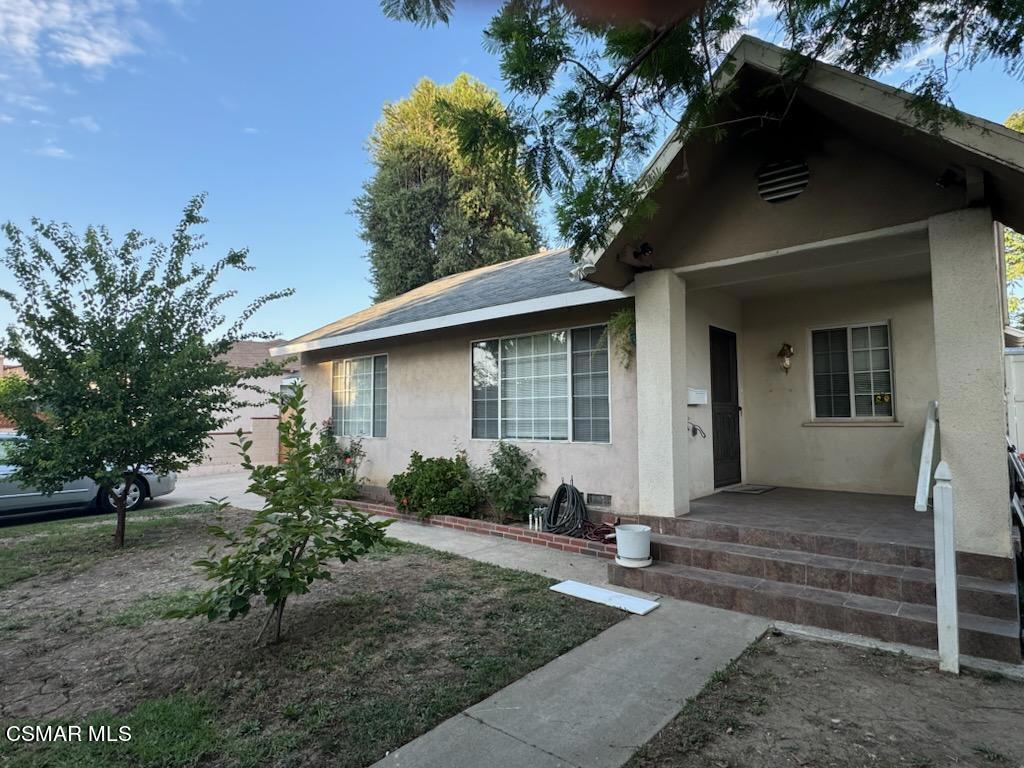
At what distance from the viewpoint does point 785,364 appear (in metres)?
6.93

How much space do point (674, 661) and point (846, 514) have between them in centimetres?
300

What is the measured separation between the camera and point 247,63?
10.2 m

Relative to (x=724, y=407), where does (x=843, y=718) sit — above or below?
below

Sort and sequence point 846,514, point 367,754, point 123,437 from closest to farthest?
point 367,754
point 846,514
point 123,437

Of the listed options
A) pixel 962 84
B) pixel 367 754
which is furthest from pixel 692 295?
pixel 367 754

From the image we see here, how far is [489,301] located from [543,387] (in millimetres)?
1566

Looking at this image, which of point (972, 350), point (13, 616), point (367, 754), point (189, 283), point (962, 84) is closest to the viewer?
point (367, 754)

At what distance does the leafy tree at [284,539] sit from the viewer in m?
3.32

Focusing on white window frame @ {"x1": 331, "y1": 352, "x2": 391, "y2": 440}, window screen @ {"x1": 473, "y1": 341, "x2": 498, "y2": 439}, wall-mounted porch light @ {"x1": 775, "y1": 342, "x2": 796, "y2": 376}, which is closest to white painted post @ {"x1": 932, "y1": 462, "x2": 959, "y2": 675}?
wall-mounted porch light @ {"x1": 775, "y1": 342, "x2": 796, "y2": 376}

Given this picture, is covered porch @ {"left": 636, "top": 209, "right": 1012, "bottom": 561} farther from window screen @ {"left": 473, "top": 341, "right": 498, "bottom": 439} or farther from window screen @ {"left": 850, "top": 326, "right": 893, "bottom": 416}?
window screen @ {"left": 473, "top": 341, "right": 498, "bottom": 439}

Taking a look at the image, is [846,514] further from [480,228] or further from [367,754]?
[480,228]

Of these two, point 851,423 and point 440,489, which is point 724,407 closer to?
point 851,423

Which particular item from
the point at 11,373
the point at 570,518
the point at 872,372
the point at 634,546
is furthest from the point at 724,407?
the point at 11,373
